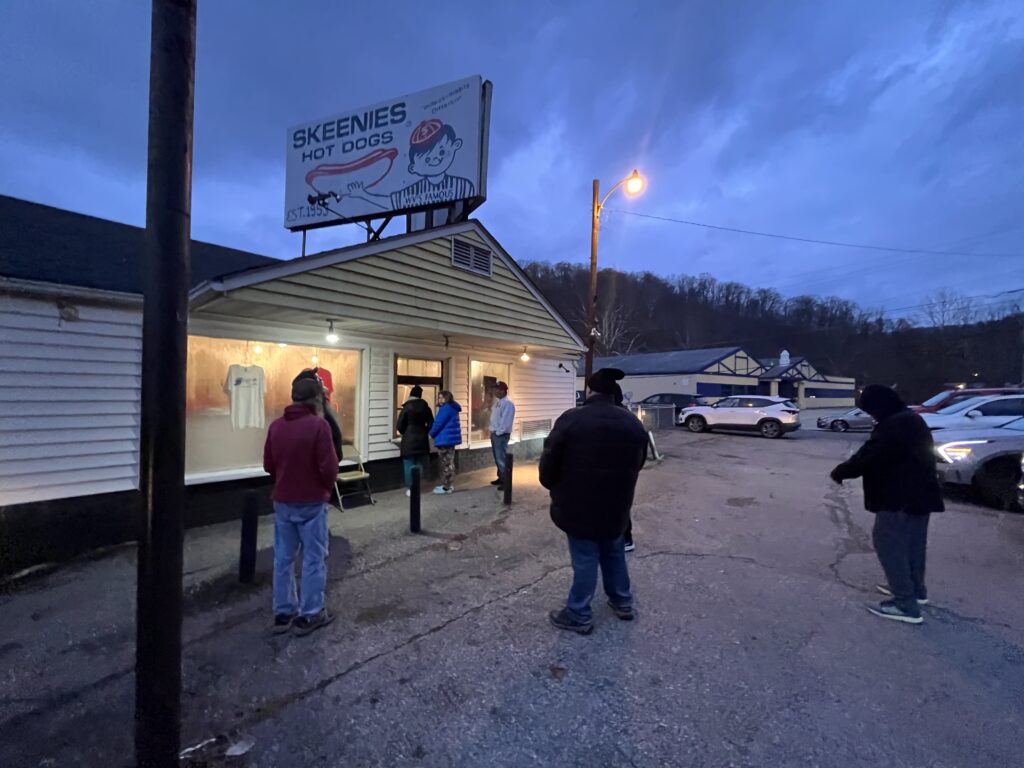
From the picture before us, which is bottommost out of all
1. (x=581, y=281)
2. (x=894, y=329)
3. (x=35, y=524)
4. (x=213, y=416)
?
(x=35, y=524)

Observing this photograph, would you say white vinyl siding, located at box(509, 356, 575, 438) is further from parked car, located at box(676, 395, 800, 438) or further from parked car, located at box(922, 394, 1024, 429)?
parked car, located at box(676, 395, 800, 438)

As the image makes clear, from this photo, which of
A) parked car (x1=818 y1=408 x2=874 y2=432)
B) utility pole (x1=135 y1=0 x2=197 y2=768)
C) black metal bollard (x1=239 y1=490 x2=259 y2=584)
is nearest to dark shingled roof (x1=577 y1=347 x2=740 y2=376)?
parked car (x1=818 y1=408 x2=874 y2=432)

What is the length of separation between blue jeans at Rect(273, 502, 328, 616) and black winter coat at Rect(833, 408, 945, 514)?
4103 mm

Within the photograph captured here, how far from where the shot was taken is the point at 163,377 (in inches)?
84.0

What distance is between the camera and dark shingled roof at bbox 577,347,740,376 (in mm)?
33741

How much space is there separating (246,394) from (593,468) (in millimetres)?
5534

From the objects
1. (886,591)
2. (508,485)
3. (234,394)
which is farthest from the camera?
(508,485)

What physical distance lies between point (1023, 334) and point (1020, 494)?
145 ft

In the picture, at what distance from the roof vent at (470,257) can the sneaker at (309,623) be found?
5910 mm

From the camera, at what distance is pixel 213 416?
673 centimetres

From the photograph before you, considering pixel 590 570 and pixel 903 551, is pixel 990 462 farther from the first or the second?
pixel 590 570

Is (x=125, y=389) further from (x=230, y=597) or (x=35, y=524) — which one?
(x=230, y=597)

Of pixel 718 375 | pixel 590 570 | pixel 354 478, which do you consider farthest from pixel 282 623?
pixel 718 375

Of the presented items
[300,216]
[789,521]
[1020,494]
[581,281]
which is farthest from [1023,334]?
[300,216]
